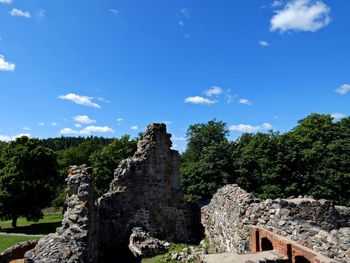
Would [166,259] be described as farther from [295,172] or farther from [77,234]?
[295,172]

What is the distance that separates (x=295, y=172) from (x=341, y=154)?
5.66 meters

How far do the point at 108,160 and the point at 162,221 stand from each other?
30240 millimetres

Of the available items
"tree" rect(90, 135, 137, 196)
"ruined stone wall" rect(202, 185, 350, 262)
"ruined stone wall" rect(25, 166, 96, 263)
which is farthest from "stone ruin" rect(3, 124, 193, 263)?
"tree" rect(90, 135, 137, 196)

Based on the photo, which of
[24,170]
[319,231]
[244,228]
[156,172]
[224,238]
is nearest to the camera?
[319,231]

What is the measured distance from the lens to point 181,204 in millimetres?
20375

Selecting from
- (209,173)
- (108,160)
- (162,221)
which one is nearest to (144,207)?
(162,221)

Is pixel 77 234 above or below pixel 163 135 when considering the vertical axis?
below

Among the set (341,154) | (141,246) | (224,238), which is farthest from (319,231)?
(341,154)

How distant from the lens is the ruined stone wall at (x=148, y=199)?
60.7ft

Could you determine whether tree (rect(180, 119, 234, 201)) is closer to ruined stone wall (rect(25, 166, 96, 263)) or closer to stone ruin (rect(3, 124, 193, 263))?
stone ruin (rect(3, 124, 193, 263))

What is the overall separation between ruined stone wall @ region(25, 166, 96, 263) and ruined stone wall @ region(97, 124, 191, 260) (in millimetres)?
4076

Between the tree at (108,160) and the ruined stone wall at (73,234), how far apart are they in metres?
31.0

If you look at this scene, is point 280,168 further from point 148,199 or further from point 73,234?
point 73,234

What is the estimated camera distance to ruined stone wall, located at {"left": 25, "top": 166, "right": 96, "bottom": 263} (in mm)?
9083
